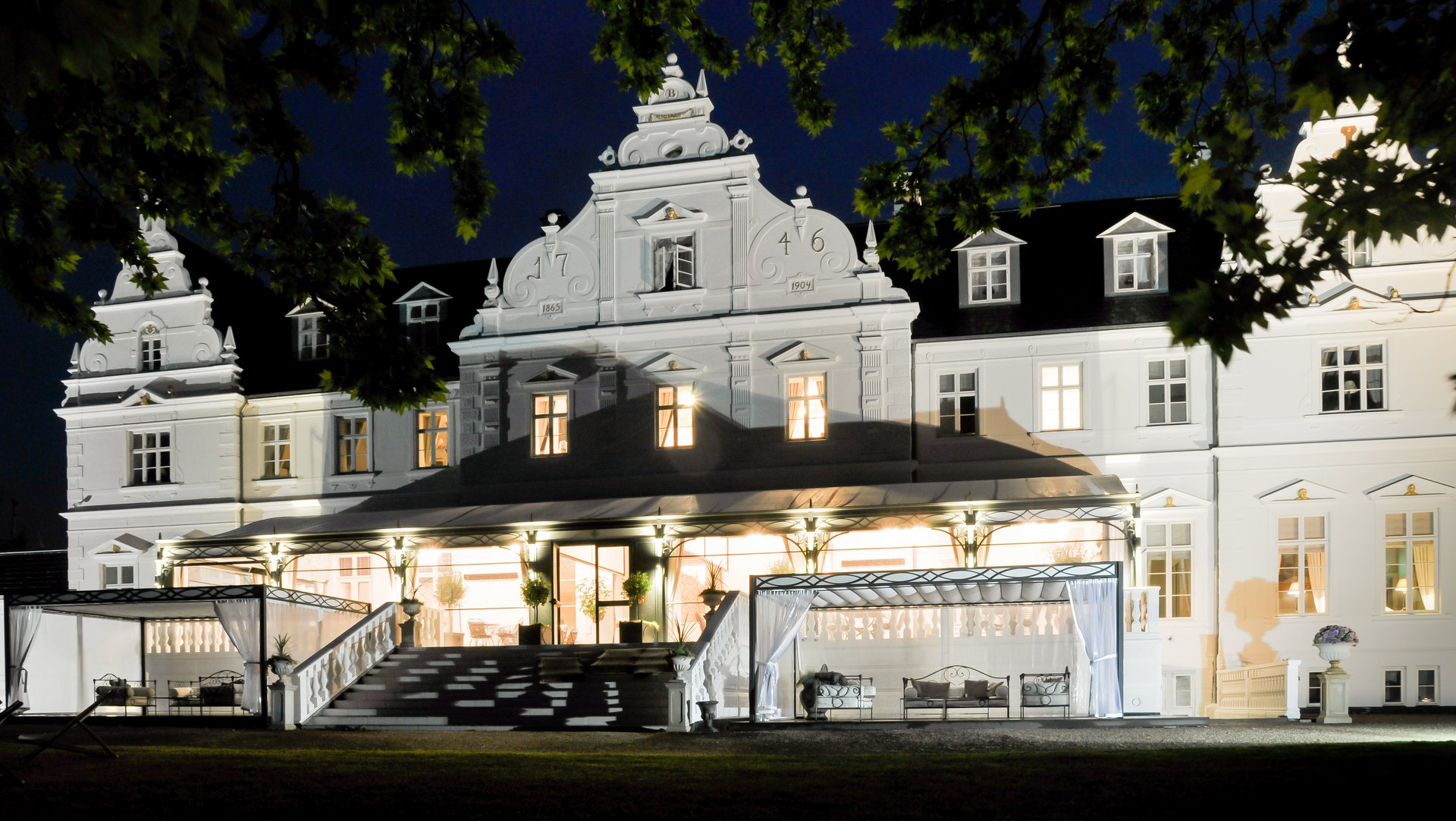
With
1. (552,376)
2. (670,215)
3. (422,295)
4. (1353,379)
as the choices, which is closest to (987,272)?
(670,215)

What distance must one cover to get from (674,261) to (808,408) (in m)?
3.35

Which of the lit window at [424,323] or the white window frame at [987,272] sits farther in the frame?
the lit window at [424,323]

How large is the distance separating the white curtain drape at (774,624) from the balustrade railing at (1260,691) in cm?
583

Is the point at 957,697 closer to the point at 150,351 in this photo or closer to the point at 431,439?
the point at 431,439

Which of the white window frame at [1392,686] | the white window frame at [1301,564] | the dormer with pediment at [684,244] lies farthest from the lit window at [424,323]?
the white window frame at [1392,686]

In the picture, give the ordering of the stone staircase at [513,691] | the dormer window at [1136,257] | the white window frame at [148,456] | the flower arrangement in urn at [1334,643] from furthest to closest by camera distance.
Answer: the white window frame at [148,456]
the dormer window at [1136,257]
the stone staircase at [513,691]
the flower arrangement in urn at [1334,643]

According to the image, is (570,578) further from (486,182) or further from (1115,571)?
(486,182)

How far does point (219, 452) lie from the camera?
2623cm

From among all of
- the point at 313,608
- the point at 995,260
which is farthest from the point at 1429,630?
the point at 313,608

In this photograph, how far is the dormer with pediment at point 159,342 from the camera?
26453 millimetres

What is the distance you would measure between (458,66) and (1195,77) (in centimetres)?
487

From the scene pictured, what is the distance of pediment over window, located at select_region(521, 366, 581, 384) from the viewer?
24406mm

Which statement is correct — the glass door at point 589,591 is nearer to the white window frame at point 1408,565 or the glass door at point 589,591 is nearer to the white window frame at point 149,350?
the white window frame at point 149,350

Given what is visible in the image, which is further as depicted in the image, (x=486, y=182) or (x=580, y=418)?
(x=580, y=418)
